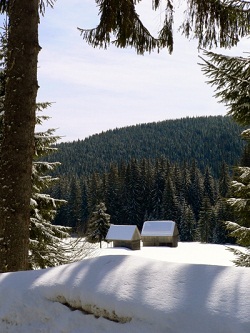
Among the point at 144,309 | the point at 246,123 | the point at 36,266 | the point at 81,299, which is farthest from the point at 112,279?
the point at 36,266

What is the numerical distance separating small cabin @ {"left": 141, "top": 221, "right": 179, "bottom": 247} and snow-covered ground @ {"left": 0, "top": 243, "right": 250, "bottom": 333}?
51.2 metres

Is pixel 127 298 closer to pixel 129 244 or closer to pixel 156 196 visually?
pixel 129 244

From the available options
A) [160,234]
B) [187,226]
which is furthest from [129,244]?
[187,226]

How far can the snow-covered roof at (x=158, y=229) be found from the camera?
54.8m

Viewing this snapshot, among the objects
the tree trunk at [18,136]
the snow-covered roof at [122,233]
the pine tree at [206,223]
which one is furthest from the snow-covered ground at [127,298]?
the pine tree at [206,223]

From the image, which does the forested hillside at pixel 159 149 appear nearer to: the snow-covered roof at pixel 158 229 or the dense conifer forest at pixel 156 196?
the dense conifer forest at pixel 156 196

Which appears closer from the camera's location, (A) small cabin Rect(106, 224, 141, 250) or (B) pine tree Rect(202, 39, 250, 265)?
(B) pine tree Rect(202, 39, 250, 265)

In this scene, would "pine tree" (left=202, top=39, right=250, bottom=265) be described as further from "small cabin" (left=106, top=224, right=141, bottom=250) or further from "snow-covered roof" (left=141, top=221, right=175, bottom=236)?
"snow-covered roof" (left=141, top=221, right=175, bottom=236)

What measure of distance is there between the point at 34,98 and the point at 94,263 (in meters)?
2.75

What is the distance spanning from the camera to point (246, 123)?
22.7 ft

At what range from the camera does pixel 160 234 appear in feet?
180

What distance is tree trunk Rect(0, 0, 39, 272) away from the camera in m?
4.99

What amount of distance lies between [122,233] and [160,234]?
6137 mm

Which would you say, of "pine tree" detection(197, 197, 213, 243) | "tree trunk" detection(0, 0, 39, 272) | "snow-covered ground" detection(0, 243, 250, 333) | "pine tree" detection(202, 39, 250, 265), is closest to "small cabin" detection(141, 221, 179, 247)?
"pine tree" detection(197, 197, 213, 243)
